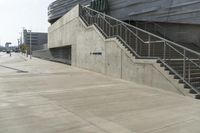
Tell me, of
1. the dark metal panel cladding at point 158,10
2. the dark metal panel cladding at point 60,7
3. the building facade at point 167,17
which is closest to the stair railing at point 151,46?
the dark metal panel cladding at point 158,10

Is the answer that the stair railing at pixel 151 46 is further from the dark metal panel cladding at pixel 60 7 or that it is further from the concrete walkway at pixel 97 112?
the dark metal panel cladding at pixel 60 7

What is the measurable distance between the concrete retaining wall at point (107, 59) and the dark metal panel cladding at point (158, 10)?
5.06 m

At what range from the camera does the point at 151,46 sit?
13.2 metres

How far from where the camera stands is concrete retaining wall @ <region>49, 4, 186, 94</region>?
11375 mm

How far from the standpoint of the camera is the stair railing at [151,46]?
34.9 feet

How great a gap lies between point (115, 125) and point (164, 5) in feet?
53.1

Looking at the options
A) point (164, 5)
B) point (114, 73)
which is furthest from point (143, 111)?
point (164, 5)

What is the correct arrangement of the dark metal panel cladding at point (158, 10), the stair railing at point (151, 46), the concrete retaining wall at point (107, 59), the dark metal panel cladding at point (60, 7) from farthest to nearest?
the dark metal panel cladding at point (60, 7) → the dark metal panel cladding at point (158, 10) → the concrete retaining wall at point (107, 59) → the stair railing at point (151, 46)

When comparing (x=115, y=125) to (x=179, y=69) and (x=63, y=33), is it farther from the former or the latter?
(x=63, y=33)

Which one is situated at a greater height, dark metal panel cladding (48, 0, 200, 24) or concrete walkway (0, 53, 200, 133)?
dark metal panel cladding (48, 0, 200, 24)

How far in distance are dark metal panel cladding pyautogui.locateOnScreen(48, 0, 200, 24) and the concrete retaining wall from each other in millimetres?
5062

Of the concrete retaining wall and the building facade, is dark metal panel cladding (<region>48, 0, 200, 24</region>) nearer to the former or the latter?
the building facade

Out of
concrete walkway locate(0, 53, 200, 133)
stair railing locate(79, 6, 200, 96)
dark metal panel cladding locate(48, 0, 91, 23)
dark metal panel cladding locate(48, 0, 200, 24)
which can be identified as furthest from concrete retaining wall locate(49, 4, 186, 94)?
dark metal panel cladding locate(48, 0, 91, 23)

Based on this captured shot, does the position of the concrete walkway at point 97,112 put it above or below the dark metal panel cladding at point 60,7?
below
